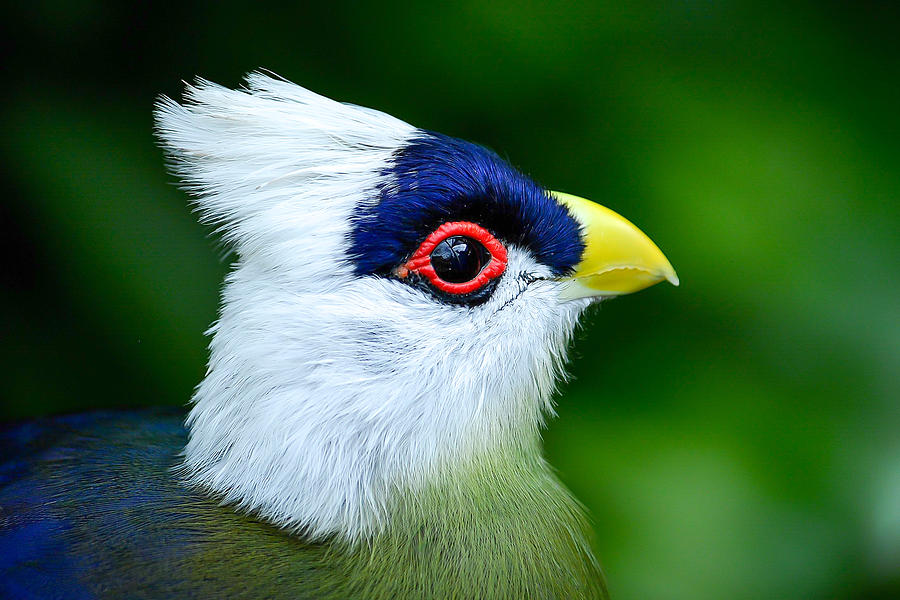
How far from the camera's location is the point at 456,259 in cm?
175

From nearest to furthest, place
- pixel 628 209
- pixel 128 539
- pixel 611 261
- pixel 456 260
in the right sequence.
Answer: pixel 128 539 < pixel 456 260 < pixel 611 261 < pixel 628 209

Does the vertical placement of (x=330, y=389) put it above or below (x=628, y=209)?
below

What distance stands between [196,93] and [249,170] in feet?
0.68

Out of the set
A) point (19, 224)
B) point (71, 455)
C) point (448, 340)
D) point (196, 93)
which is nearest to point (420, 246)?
point (448, 340)

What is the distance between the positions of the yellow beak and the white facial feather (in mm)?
298

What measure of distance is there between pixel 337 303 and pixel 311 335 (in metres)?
0.09

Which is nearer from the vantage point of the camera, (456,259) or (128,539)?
(128,539)

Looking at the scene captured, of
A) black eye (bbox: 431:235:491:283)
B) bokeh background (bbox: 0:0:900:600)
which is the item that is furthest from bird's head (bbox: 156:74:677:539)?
bokeh background (bbox: 0:0:900:600)

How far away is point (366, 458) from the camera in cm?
171

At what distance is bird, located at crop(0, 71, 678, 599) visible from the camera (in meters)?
1.65

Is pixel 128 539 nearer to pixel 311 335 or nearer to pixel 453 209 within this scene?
pixel 311 335

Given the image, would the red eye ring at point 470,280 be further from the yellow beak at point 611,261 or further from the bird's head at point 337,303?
the yellow beak at point 611,261

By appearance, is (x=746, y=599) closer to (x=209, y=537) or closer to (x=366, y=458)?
(x=366, y=458)

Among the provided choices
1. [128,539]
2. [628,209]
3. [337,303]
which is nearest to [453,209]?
[337,303]
